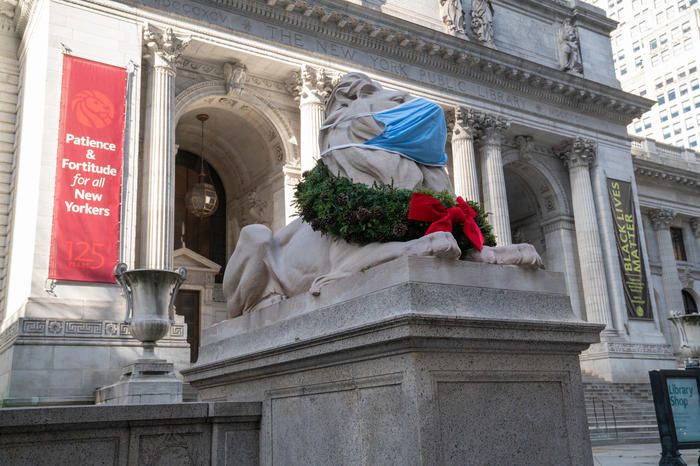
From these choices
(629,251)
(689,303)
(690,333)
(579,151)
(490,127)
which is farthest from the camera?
(689,303)

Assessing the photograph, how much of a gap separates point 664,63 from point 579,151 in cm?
6016

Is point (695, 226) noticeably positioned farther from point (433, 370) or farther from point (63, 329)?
point (433, 370)

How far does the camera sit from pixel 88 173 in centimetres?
1672

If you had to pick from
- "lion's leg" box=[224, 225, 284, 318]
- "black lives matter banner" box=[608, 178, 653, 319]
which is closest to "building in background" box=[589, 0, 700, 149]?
"black lives matter banner" box=[608, 178, 653, 319]

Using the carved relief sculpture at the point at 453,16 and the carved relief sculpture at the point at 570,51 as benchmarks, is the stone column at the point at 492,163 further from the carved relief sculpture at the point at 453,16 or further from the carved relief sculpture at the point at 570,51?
the carved relief sculpture at the point at 570,51

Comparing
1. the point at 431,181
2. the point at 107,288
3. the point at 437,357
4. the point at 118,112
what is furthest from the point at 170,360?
the point at 437,357

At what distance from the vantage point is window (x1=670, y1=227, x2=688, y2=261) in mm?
38656

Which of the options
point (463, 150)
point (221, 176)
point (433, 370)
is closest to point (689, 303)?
point (463, 150)

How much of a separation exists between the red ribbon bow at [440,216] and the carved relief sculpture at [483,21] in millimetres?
23063

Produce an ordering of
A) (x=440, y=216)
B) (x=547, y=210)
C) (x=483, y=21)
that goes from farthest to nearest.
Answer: (x=547, y=210), (x=483, y=21), (x=440, y=216)

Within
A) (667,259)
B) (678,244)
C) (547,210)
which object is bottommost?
(667,259)

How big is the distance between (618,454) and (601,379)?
13.1m

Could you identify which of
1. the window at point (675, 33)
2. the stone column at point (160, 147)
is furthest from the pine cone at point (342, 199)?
the window at point (675, 33)

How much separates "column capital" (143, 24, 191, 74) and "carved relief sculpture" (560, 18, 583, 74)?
57.7 ft
